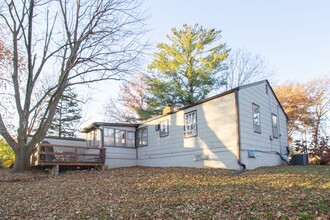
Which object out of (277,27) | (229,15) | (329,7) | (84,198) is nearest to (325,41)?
(277,27)

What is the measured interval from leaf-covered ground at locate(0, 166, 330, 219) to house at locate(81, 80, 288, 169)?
2649 millimetres

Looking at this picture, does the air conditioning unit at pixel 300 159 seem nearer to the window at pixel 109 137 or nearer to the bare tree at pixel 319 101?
the window at pixel 109 137

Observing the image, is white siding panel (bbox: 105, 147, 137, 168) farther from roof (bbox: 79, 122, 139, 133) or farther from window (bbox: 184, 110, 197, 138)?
window (bbox: 184, 110, 197, 138)

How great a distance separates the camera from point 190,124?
13891 millimetres

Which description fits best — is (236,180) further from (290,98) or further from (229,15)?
(290,98)

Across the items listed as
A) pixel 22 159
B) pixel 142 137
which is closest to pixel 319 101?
pixel 142 137

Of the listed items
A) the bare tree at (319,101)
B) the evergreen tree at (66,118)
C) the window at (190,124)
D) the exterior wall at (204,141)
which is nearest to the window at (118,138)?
the exterior wall at (204,141)

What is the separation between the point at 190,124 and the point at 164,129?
2.22 meters

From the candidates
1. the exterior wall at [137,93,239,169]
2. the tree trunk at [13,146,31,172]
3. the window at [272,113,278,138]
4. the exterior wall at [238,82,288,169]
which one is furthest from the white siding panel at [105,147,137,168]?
the window at [272,113,278,138]

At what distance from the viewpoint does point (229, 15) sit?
14.5m

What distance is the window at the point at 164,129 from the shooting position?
15409mm

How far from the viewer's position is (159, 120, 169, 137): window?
1541 centimetres

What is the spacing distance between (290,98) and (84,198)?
2345cm

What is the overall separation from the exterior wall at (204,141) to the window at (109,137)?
Answer: 257cm
